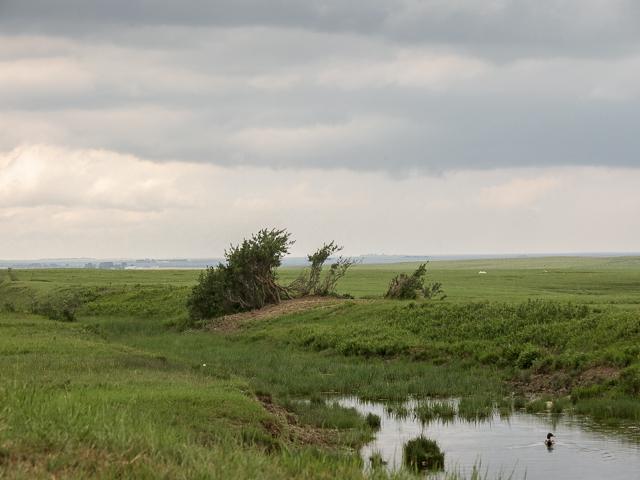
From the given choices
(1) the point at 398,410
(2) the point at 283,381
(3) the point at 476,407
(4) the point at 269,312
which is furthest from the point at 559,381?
(4) the point at 269,312

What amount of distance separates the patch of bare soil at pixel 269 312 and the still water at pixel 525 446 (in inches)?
891

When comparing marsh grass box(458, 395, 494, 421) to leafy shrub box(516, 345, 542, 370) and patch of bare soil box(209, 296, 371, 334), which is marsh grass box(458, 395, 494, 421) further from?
patch of bare soil box(209, 296, 371, 334)

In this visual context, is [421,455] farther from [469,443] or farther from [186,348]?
[186,348]

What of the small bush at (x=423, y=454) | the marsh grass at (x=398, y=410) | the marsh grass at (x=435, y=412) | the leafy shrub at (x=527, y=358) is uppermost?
the leafy shrub at (x=527, y=358)

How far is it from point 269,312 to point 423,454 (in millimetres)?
29143

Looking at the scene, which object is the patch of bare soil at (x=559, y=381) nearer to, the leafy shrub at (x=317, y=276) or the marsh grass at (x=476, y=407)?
the marsh grass at (x=476, y=407)

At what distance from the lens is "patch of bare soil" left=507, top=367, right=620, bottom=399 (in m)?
19.9

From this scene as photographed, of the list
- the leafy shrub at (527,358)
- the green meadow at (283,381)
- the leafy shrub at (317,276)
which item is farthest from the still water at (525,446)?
the leafy shrub at (317,276)

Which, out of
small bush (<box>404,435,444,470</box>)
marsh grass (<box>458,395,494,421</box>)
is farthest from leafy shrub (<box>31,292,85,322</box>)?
small bush (<box>404,435,444,470</box>)

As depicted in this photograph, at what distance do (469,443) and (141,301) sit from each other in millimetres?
51007

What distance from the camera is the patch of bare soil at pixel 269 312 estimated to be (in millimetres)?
40062

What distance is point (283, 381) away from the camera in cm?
2194

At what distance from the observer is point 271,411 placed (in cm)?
1627

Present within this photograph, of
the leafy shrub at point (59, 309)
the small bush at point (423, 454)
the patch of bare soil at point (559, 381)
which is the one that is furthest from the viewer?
the leafy shrub at point (59, 309)
